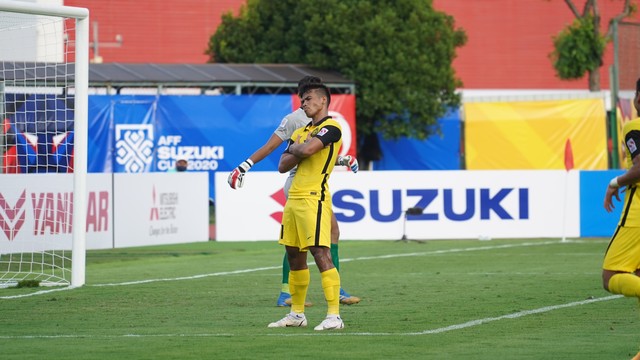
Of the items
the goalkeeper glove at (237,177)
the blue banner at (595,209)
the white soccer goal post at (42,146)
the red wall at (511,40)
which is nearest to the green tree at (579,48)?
the red wall at (511,40)

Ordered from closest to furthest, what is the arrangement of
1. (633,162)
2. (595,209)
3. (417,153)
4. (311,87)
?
(633,162), (311,87), (595,209), (417,153)

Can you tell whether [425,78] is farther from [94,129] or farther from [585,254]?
[585,254]

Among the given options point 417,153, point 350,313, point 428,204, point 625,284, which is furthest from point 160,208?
point 417,153

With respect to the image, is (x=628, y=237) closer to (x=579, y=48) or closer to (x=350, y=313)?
(x=350, y=313)

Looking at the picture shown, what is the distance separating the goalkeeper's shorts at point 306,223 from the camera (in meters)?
11.0

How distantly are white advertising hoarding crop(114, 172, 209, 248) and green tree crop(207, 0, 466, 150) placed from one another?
1750cm

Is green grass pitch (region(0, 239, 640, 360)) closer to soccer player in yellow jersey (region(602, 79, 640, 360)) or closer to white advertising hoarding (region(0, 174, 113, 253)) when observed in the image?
soccer player in yellow jersey (region(602, 79, 640, 360))

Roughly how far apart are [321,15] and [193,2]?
14.2 m

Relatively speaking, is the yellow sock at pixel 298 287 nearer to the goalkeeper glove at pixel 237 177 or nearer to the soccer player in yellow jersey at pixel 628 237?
the goalkeeper glove at pixel 237 177

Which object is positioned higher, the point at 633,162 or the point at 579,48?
the point at 579,48

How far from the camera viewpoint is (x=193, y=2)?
186 feet

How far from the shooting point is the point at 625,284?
927 centimetres

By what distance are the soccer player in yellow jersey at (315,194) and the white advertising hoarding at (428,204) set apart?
49.3 feet

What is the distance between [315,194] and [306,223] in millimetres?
261
